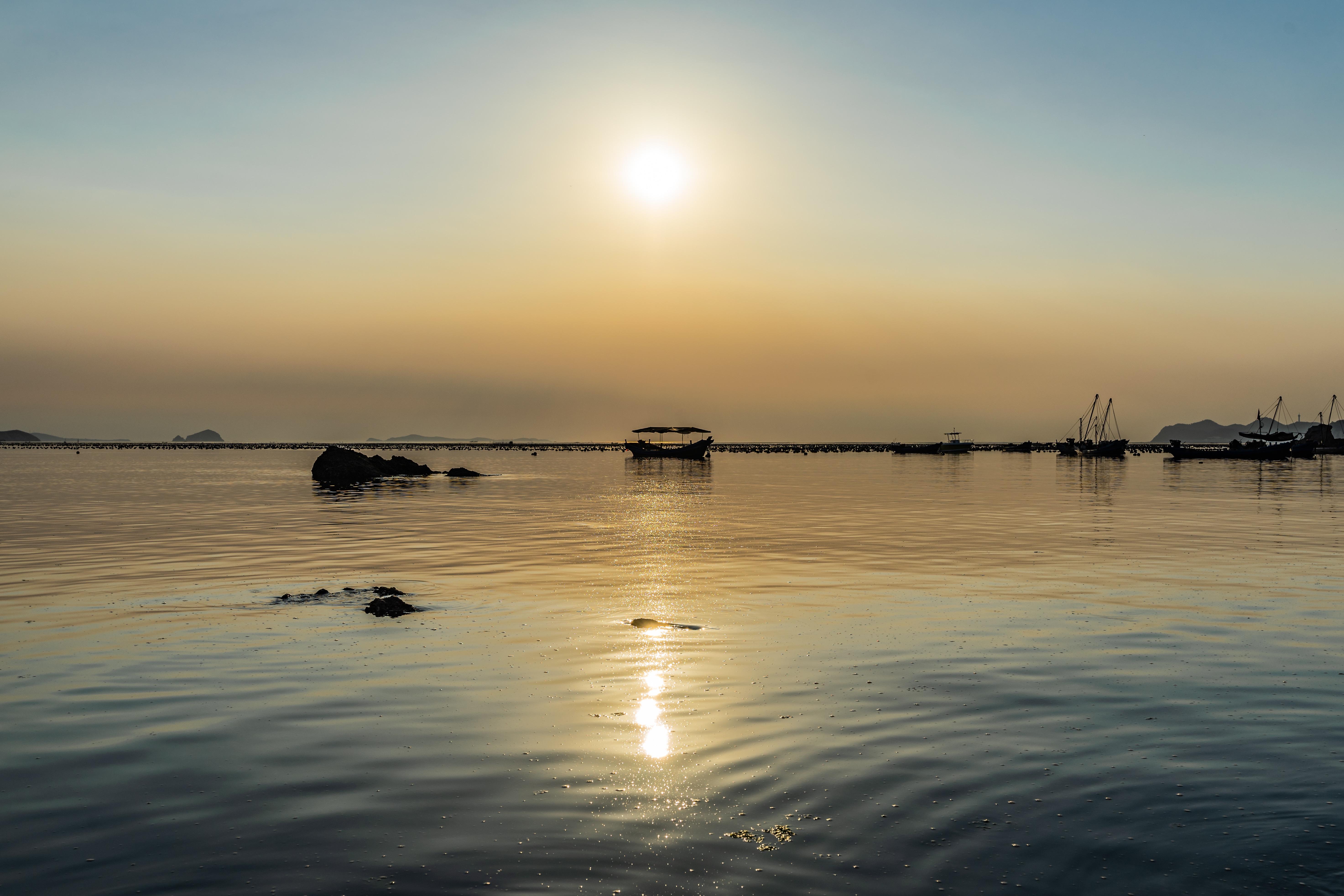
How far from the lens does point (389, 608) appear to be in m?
19.1

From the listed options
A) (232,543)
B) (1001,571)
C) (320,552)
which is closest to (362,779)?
(1001,571)

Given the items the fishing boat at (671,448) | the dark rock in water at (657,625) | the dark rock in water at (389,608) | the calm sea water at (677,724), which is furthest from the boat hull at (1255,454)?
the dark rock in water at (389,608)

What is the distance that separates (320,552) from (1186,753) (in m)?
27.1

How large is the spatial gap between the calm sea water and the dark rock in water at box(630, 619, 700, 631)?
1.62 feet

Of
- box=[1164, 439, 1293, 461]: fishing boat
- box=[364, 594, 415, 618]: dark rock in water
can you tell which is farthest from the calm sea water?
box=[1164, 439, 1293, 461]: fishing boat

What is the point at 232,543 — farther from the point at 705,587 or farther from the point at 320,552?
the point at 705,587

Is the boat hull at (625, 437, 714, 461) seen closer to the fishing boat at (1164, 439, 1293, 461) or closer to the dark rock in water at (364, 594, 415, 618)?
the fishing boat at (1164, 439, 1293, 461)

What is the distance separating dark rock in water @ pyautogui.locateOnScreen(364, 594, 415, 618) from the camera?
19.0 meters

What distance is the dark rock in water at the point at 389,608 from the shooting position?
1895cm

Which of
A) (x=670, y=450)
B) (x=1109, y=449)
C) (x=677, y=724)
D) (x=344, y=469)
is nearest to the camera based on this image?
(x=677, y=724)

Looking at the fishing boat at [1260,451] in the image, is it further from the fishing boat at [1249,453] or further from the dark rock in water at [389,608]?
the dark rock in water at [389,608]

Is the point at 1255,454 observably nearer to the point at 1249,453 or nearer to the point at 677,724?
the point at 1249,453

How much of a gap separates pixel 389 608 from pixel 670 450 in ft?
440

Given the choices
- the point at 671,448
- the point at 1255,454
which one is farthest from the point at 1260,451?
the point at 671,448
